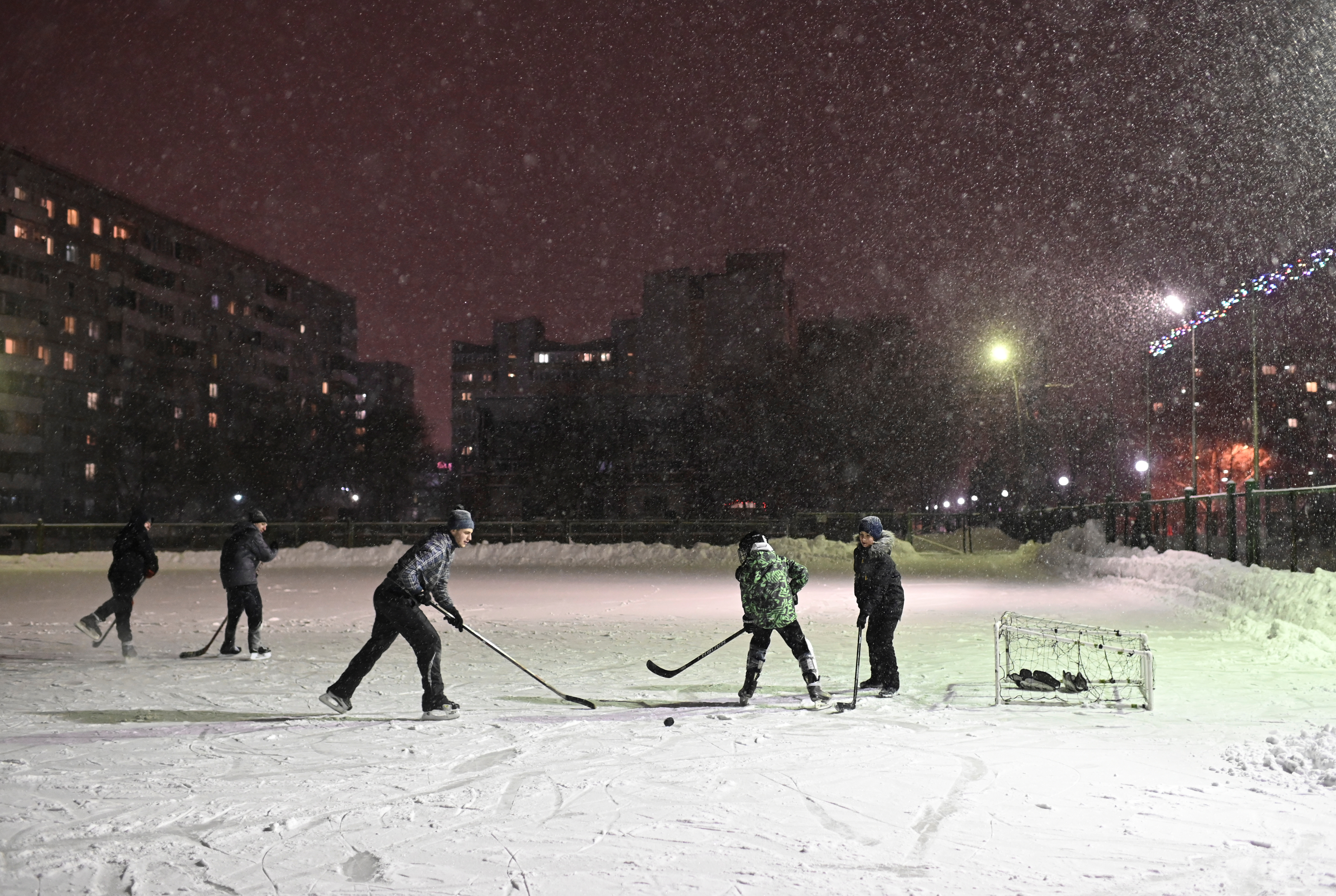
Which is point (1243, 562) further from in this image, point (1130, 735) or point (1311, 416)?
point (1311, 416)

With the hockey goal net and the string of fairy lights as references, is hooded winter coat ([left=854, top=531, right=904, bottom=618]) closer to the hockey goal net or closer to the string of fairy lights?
the hockey goal net

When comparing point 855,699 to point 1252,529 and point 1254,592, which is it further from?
point 1252,529

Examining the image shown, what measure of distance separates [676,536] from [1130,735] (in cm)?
3197

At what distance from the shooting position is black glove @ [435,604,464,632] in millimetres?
8648

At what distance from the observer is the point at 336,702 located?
884 cm

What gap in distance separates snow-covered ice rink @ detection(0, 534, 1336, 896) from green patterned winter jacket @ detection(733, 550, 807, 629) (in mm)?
777

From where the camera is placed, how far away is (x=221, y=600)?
68.4 ft

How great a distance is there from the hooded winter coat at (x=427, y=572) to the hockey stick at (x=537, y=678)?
0.36ft

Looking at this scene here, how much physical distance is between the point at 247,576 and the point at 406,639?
14.7 feet

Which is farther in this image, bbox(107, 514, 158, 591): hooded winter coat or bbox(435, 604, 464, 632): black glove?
bbox(107, 514, 158, 591): hooded winter coat

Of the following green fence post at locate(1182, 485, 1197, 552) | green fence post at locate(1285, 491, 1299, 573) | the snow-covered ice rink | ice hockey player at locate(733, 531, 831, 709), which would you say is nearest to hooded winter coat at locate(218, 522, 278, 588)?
the snow-covered ice rink

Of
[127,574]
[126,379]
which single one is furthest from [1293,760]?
[126,379]

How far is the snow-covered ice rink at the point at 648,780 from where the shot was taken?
4.95 metres

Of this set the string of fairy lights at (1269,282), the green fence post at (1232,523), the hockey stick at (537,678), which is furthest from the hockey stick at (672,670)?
the string of fairy lights at (1269,282)
